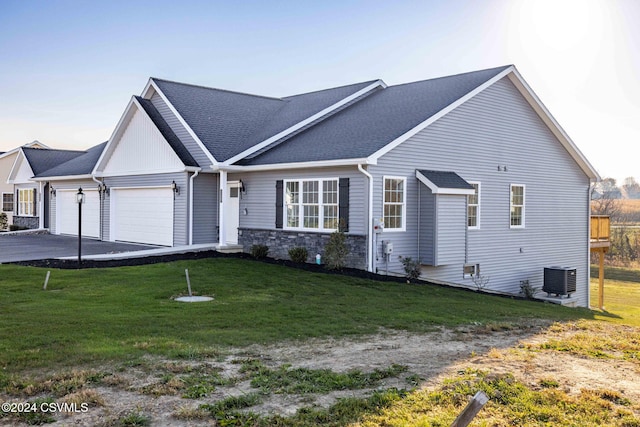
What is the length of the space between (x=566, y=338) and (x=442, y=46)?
37.5ft

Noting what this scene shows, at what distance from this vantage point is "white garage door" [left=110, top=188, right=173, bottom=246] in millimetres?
20219

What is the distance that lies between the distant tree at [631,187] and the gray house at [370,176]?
66834mm

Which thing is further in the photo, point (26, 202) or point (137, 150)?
point (26, 202)

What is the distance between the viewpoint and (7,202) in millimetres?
33875

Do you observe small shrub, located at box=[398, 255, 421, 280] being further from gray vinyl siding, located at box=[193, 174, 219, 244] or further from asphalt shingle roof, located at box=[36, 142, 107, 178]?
asphalt shingle roof, located at box=[36, 142, 107, 178]

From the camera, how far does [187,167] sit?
18.8 m

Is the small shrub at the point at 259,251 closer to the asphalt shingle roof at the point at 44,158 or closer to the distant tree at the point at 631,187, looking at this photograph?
the asphalt shingle roof at the point at 44,158

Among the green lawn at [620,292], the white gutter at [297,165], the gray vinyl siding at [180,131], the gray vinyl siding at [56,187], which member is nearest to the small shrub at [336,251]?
the white gutter at [297,165]

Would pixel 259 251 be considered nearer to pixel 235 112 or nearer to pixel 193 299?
pixel 193 299

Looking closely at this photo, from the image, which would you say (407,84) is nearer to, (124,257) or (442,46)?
(442,46)

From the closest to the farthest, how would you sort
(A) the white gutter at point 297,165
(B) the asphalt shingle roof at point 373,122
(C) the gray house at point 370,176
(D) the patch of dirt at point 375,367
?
(D) the patch of dirt at point 375,367 → (A) the white gutter at point 297,165 → (C) the gray house at point 370,176 → (B) the asphalt shingle roof at point 373,122

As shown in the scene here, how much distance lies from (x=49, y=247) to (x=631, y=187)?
266 feet

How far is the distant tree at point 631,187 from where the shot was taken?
266 feet

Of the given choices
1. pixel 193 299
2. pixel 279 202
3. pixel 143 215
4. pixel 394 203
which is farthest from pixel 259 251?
pixel 193 299
